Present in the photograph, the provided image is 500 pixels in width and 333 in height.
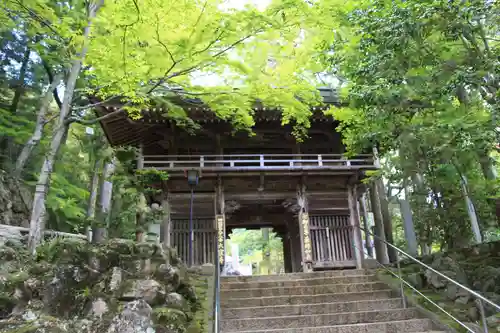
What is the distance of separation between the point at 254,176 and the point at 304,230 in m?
2.50

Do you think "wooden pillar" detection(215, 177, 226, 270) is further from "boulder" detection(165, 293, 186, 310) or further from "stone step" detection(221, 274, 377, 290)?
"boulder" detection(165, 293, 186, 310)

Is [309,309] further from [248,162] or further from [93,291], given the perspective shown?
[248,162]

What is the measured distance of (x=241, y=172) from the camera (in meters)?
12.1

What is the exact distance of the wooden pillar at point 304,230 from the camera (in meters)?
11.9

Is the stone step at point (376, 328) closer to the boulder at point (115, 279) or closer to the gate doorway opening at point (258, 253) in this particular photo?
the boulder at point (115, 279)

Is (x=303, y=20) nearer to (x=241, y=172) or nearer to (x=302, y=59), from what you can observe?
(x=302, y=59)

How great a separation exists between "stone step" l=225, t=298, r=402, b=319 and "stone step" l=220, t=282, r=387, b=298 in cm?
87

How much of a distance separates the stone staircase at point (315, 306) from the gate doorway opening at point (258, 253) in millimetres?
19534

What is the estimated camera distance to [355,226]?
12734mm

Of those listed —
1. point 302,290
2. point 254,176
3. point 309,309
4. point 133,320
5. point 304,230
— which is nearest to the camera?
point 133,320

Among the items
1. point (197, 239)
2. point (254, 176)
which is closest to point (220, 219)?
point (197, 239)

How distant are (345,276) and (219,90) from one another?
5.21 metres

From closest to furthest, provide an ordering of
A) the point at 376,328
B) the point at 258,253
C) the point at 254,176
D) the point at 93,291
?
the point at 93,291
the point at 376,328
the point at 254,176
the point at 258,253

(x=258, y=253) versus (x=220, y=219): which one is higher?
(x=258, y=253)
